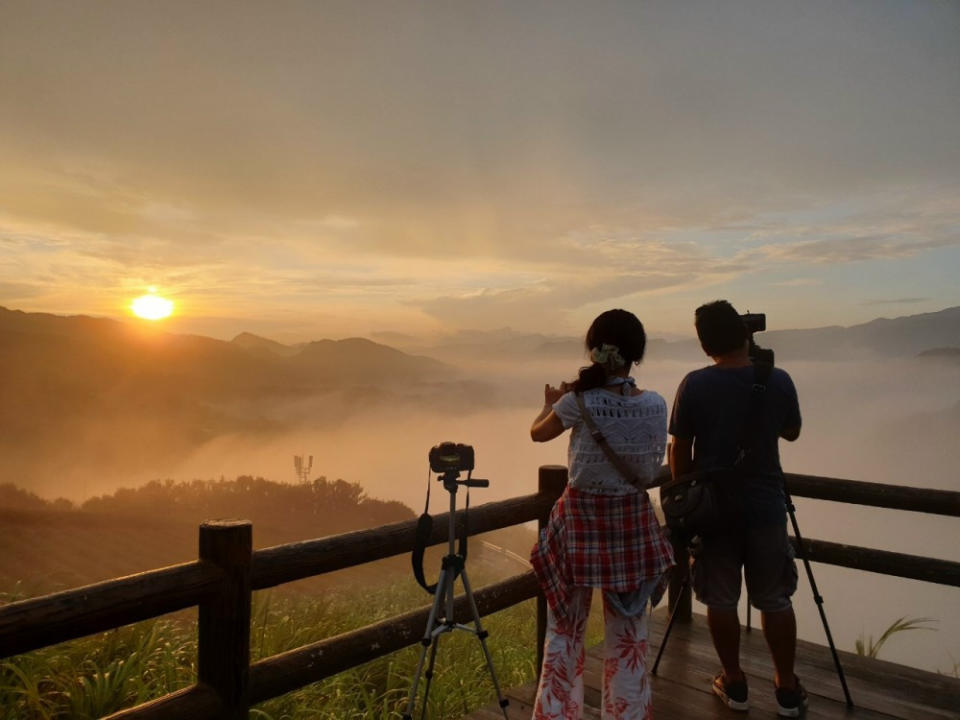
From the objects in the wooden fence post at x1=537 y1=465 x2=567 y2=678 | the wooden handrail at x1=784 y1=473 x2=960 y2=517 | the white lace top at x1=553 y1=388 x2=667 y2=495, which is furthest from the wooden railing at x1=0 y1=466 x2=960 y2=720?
the wooden handrail at x1=784 y1=473 x2=960 y2=517

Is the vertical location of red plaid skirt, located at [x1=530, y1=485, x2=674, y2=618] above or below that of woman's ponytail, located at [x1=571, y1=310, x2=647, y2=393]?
below

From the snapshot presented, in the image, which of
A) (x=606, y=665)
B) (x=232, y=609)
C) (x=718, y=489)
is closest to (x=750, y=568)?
(x=718, y=489)

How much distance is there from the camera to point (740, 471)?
12.3 feet

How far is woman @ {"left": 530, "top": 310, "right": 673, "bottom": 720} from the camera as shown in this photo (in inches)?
119

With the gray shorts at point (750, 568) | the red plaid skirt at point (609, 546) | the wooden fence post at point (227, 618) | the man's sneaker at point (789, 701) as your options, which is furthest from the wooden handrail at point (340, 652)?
the man's sneaker at point (789, 701)

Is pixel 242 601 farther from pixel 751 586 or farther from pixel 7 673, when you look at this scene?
pixel 7 673

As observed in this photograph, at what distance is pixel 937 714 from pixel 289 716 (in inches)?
169

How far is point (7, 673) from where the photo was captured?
206 inches

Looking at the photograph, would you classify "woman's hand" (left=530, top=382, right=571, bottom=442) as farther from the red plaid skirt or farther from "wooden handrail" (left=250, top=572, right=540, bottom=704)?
"wooden handrail" (left=250, top=572, right=540, bottom=704)

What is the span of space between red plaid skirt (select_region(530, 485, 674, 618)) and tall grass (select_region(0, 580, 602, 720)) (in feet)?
9.04

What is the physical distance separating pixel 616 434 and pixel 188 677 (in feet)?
14.3

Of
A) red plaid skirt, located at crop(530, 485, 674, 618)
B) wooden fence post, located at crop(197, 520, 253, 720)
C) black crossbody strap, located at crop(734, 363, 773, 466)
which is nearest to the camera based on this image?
wooden fence post, located at crop(197, 520, 253, 720)

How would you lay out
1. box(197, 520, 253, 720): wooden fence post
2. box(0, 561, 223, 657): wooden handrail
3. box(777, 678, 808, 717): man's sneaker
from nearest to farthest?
A: box(0, 561, 223, 657): wooden handrail → box(197, 520, 253, 720): wooden fence post → box(777, 678, 808, 717): man's sneaker

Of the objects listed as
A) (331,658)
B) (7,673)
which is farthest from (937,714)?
(7,673)
